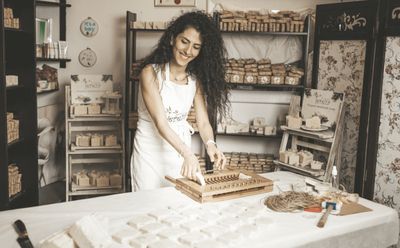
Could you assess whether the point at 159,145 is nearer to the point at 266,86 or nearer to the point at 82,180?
the point at 266,86

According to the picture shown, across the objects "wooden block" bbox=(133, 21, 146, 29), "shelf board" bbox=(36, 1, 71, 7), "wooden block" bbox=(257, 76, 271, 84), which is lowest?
"wooden block" bbox=(257, 76, 271, 84)

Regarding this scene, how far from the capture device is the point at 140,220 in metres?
1.71

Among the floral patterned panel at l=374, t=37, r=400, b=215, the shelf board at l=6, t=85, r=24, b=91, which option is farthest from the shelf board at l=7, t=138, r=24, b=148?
the floral patterned panel at l=374, t=37, r=400, b=215

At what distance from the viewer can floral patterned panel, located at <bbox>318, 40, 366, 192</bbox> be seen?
3.61 m

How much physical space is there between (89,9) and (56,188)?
79.4 inches

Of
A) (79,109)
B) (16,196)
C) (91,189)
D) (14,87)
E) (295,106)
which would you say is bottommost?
(91,189)

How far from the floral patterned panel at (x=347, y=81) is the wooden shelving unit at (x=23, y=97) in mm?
2566

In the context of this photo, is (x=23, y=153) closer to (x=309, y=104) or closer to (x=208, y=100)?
(x=208, y=100)

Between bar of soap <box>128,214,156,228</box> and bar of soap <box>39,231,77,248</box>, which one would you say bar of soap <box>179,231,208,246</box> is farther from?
bar of soap <box>39,231,77,248</box>

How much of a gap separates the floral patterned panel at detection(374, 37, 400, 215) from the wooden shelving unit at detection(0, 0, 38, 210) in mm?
2861

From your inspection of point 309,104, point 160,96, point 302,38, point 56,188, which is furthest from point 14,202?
point 302,38

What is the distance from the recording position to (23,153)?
383 centimetres

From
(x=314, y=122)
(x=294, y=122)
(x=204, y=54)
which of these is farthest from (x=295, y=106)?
(x=204, y=54)

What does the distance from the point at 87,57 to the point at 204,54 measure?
2648 millimetres
